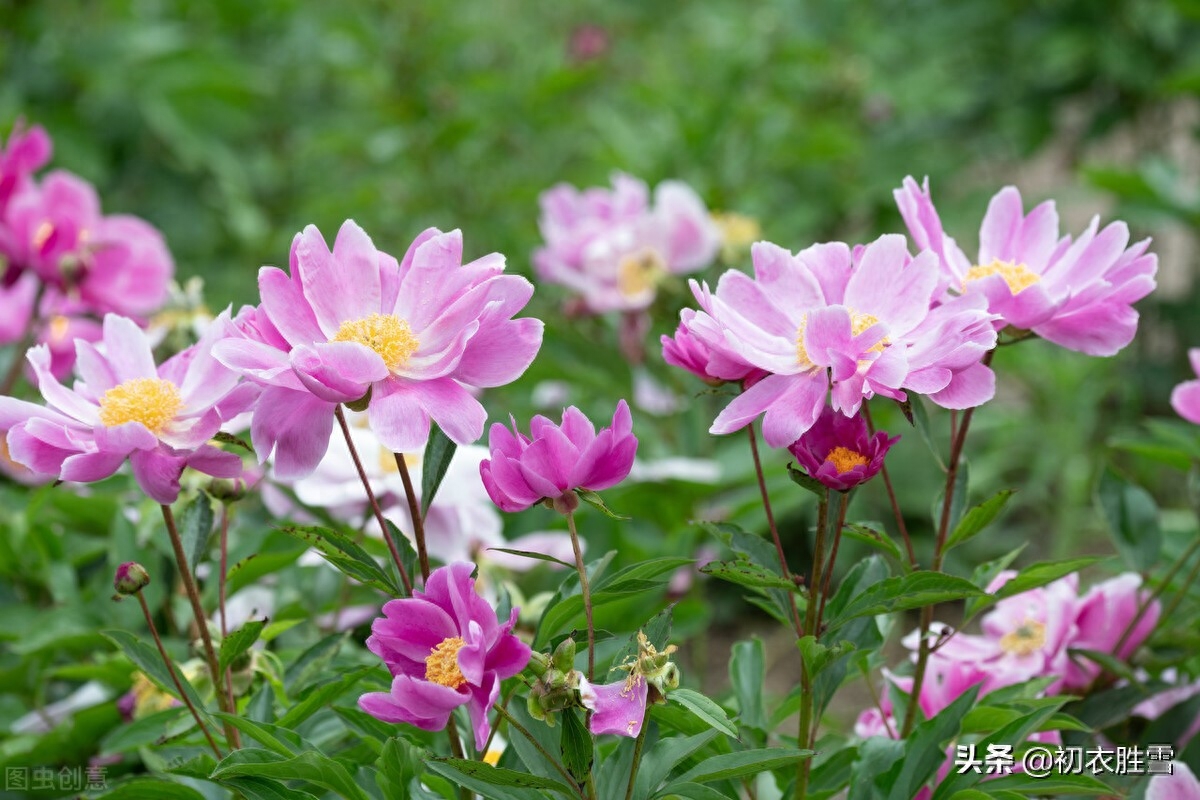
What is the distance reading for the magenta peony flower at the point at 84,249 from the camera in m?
1.18

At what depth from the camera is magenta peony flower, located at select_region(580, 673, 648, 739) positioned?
548 millimetres

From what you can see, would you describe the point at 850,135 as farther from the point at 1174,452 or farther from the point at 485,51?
the point at 1174,452

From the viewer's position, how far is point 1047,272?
0.75 meters

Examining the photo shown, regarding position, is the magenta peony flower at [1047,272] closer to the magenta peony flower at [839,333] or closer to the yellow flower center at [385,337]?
the magenta peony flower at [839,333]

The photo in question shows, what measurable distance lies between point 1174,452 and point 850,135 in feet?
5.18

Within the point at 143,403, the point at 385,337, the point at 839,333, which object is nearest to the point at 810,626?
the point at 839,333

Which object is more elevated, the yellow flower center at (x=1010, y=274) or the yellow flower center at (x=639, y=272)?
the yellow flower center at (x=639, y=272)

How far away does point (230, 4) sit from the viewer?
290cm

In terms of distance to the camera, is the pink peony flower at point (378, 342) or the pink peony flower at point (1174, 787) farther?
the pink peony flower at point (1174, 787)

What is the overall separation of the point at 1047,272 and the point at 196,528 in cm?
51

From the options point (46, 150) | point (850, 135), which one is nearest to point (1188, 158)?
point (850, 135)

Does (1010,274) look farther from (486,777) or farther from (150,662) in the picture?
(150,662)

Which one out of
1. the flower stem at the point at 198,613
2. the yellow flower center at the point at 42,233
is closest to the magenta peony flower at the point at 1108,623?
the flower stem at the point at 198,613

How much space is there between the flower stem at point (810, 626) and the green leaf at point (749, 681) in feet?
0.19
